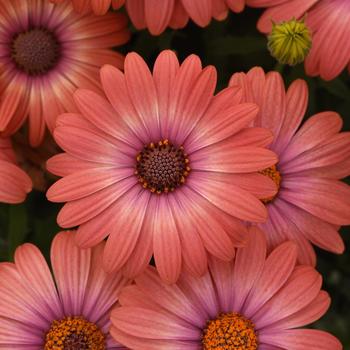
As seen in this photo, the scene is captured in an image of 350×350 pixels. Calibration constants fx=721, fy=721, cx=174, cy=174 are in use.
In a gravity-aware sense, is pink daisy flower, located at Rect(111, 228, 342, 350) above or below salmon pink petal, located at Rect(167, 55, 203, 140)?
below

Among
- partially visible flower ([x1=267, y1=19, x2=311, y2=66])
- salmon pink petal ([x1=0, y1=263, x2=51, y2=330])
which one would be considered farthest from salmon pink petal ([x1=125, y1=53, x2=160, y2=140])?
salmon pink petal ([x1=0, y1=263, x2=51, y2=330])

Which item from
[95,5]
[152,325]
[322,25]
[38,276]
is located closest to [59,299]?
[38,276]

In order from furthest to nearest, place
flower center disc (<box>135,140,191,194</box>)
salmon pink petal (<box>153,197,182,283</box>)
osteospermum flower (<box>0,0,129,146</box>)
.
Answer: osteospermum flower (<box>0,0,129,146</box>) < flower center disc (<box>135,140,191,194</box>) < salmon pink petal (<box>153,197,182,283</box>)

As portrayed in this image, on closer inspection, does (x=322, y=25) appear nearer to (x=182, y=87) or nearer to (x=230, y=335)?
(x=182, y=87)

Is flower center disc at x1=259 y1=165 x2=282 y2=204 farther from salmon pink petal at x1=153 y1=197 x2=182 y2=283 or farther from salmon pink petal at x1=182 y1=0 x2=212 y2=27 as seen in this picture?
salmon pink petal at x1=182 y1=0 x2=212 y2=27

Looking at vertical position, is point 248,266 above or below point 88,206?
below

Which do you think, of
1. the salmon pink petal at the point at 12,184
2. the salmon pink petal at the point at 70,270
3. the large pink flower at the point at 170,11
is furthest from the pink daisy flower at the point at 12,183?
the large pink flower at the point at 170,11

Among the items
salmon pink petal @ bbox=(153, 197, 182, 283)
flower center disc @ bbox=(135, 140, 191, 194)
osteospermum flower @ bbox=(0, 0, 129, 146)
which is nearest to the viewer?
salmon pink petal @ bbox=(153, 197, 182, 283)
